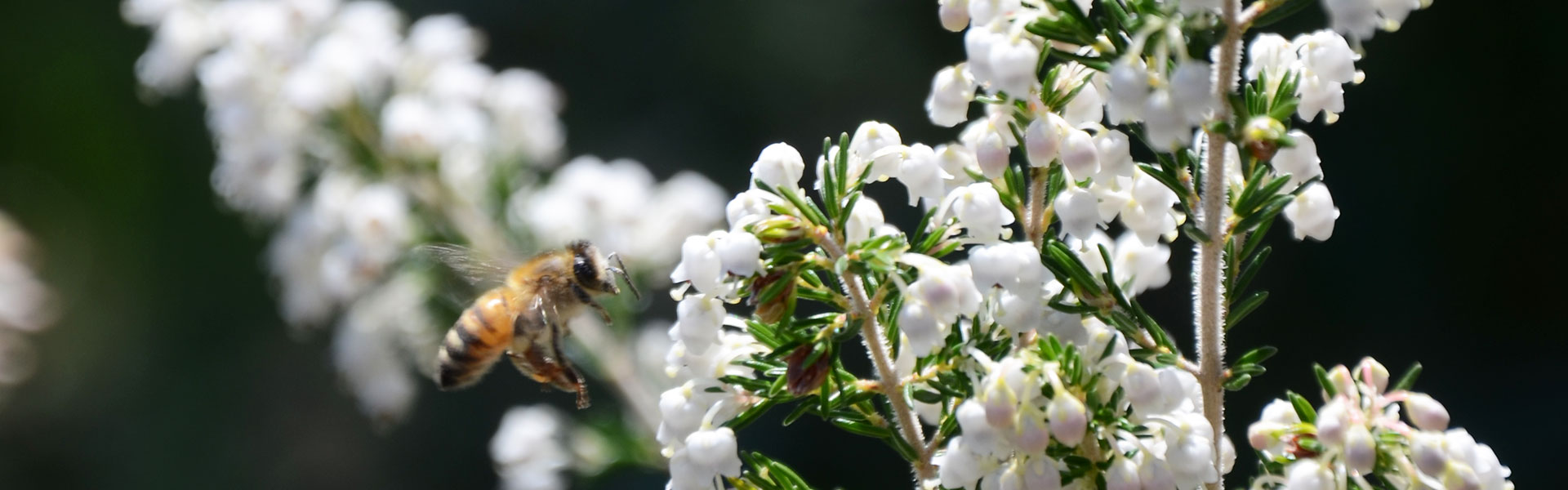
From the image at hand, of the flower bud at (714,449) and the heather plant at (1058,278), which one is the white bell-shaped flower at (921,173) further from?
the flower bud at (714,449)

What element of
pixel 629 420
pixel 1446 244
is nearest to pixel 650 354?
pixel 629 420

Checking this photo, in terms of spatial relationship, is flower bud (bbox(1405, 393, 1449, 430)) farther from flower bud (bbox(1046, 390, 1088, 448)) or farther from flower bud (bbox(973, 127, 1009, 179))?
flower bud (bbox(973, 127, 1009, 179))

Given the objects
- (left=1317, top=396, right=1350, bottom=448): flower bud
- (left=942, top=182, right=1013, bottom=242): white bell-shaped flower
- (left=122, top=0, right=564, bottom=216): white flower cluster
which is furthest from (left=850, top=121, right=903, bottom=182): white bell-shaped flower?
(left=122, top=0, right=564, bottom=216): white flower cluster

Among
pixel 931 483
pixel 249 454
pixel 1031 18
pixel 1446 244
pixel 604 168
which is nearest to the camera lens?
pixel 1031 18

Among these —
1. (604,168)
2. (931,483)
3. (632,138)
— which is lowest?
(931,483)

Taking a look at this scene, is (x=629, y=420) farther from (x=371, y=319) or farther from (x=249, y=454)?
(x=249, y=454)

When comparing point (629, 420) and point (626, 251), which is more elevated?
point (626, 251)

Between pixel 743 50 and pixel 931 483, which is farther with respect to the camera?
pixel 743 50
